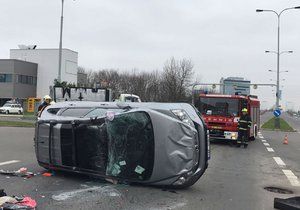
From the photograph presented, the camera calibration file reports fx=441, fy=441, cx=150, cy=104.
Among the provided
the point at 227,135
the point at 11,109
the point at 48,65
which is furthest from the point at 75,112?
the point at 48,65

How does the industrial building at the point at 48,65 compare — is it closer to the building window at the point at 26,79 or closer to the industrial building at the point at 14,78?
the building window at the point at 26,79

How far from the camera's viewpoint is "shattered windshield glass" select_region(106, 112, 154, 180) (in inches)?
324

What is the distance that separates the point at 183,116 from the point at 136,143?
1019 millimetres

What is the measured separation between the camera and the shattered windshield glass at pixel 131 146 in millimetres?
8227

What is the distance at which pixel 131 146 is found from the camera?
834 cm

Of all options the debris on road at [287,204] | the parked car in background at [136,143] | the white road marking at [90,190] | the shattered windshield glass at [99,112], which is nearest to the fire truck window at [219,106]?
the parked car in background at [136,143]

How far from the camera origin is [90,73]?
96.3m

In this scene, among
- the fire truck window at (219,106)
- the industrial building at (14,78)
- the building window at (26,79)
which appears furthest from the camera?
the building window at (26,79)

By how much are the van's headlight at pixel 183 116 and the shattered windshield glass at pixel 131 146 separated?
1.72 feet

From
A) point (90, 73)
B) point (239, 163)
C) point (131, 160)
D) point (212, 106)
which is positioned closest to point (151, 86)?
point (90, 73)

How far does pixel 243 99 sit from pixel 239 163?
22.4ft

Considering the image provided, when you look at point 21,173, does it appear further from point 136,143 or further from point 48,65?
point 48,65

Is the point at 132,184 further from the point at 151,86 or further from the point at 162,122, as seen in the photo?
the point at 151,86

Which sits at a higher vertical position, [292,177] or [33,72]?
[33,72]
